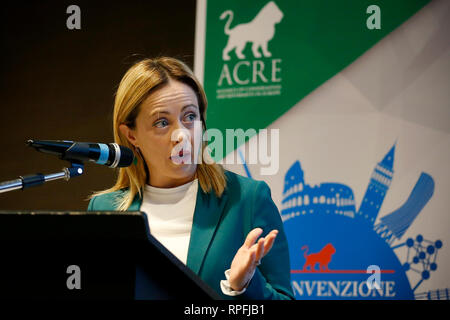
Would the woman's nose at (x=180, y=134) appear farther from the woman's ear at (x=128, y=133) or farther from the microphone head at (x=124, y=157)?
the microphone head at (x=124, y=157)

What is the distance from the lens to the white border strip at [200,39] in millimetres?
3152

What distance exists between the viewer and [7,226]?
0.97 metres

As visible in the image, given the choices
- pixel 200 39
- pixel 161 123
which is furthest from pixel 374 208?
pixel 200 39

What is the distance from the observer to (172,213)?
200 centimetres

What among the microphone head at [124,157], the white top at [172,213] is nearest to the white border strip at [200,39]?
the white top at [172,213]

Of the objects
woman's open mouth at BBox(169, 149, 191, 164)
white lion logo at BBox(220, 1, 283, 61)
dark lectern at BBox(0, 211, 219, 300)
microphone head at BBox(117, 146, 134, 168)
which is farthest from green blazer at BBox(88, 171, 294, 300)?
white lion logo at BBox(220, 1, 283, 61)

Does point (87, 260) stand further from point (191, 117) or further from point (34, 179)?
point (191, 117)

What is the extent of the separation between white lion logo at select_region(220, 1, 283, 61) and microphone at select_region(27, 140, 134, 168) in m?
1.72

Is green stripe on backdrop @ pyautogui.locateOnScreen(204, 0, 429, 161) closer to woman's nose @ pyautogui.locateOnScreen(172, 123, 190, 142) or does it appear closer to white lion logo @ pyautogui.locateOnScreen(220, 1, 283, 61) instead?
white lion logo @ pyautogui.locateOnScreen(220, 1, 283, 61)

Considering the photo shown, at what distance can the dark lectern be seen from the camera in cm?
94

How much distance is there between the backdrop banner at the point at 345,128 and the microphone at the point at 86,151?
1.58 meters

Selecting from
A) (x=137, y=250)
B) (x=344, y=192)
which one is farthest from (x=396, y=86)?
(x=137, y=250)

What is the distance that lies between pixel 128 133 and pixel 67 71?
5.26 feet
